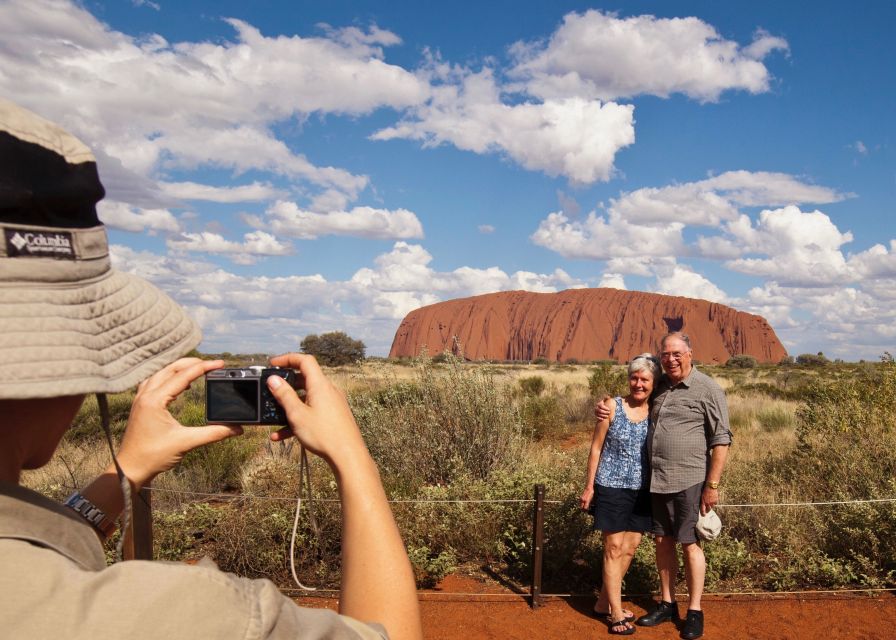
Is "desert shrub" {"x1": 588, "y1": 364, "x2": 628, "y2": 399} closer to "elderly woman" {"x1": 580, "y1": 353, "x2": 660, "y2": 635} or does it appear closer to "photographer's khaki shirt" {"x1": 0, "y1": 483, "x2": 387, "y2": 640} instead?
"elderly woman" {"x1": 580, "y1": 353, "x2": 660, "y2": 635}

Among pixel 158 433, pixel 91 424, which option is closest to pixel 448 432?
pixel 91 424

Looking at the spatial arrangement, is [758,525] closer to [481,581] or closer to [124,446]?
[481,581]

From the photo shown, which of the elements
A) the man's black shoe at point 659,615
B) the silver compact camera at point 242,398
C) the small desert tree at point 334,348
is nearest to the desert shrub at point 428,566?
the man's black shoe at point 659,615

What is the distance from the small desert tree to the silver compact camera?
30.9 meters

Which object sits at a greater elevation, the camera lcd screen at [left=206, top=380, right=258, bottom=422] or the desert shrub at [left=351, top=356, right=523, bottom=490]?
the camera lcd screen at [left=206, top=380, right=258, bottom=422]

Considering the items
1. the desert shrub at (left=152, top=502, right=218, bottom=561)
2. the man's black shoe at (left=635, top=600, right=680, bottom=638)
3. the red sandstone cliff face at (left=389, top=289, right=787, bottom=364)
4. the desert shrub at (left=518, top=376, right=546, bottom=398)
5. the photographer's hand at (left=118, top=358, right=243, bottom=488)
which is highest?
the red sandstone cliff face at (left=389, top=289, right=787, bottom=364)

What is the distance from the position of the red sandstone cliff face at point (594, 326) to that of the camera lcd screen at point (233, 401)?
9881cm

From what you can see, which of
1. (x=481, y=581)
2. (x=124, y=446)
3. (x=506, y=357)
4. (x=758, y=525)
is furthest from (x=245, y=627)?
(x=506, y=357)

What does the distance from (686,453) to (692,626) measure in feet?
3.92

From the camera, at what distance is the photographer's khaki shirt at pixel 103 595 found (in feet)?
1.92

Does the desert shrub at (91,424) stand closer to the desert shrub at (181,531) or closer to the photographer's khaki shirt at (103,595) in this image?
the desert shrub at (181,531)

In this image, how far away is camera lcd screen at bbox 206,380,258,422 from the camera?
1385mm

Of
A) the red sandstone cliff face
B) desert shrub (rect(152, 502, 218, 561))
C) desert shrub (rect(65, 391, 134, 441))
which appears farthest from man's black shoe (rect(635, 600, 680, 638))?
the red sandstone cliff face

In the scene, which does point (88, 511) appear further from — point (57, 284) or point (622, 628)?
point (622, 628)
